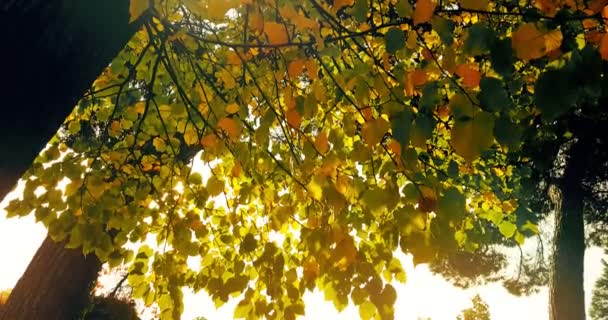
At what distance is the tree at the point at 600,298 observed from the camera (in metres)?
35.7

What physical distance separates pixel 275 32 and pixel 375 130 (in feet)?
1.85

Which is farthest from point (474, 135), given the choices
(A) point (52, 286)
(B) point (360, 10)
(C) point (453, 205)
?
(A) point (52, 286)

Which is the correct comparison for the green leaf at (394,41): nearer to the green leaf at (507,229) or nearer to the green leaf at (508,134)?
the green leaf at (508,134)

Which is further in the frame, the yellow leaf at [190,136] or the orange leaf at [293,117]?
the yellow leaf at [190,136]

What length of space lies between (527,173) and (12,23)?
16.7 ft

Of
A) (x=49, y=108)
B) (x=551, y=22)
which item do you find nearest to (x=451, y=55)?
(x=551, y=22)

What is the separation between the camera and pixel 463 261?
16953 millimetres

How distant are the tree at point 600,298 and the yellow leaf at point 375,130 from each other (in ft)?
146

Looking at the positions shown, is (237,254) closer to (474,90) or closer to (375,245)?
(375,245)

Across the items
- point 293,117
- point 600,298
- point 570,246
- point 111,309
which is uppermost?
point 600,298

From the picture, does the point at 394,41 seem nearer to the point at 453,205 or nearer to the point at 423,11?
the point at 423,11

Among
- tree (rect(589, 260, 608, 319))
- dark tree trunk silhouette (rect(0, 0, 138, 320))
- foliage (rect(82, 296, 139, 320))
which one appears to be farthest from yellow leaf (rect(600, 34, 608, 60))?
tree (rect(589, 260, 608, 319))

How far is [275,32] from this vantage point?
1620 millimetres

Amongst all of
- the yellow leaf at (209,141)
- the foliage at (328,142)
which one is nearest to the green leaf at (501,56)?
the foliage at (328,142)
